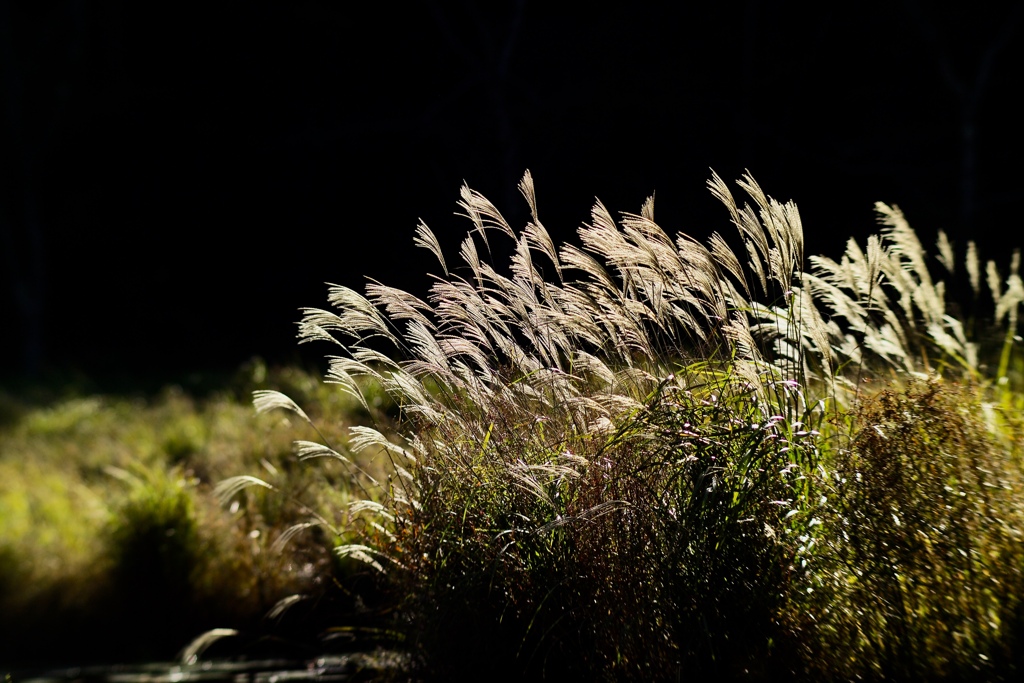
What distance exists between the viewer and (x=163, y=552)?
5.56 meters

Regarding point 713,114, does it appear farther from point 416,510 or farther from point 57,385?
point 57,385

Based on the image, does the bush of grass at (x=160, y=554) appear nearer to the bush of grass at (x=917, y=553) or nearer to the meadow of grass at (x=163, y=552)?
the meadow of grass at (x=163, y=552)

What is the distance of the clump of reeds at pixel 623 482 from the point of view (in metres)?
2.97

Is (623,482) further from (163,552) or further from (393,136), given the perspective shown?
(393,136)

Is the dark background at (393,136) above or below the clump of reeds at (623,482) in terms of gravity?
above

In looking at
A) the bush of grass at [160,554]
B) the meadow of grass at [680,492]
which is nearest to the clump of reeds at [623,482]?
the meadow of grass at [680,492]

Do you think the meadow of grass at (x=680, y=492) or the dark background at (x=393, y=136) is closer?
the meadow of grass at (x=680, y=492)

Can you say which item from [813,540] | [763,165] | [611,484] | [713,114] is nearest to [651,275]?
[611,484]

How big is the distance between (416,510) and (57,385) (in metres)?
13.0

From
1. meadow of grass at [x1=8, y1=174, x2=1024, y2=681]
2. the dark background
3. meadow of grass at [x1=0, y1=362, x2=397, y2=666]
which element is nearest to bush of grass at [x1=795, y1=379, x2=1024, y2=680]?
meadow of grass at [x1=8, y1=174, x2=1024, y2=681]

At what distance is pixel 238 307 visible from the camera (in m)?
16.0

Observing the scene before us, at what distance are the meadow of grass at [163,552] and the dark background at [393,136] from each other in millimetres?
1327

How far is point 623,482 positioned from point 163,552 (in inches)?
135

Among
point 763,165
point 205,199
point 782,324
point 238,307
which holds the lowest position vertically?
point 782,324
